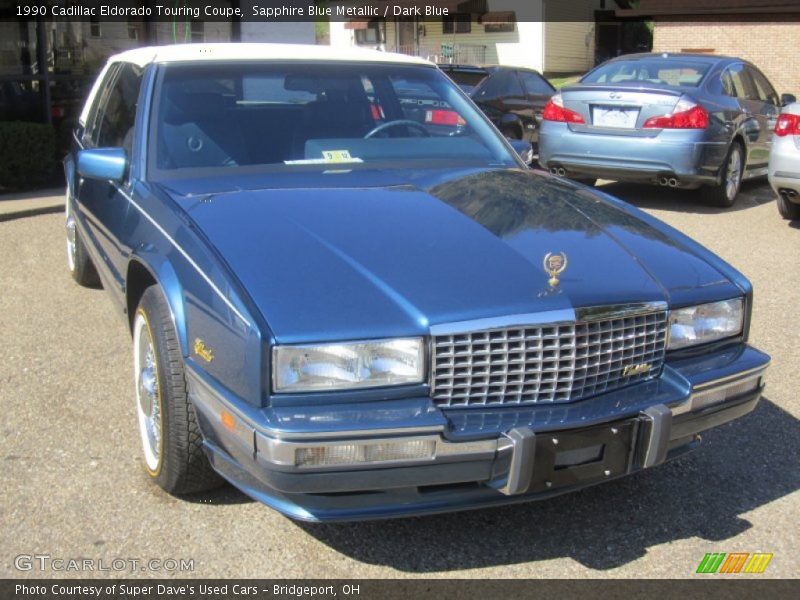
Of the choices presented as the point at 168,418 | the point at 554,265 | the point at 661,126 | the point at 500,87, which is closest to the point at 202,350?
the point at 168,418

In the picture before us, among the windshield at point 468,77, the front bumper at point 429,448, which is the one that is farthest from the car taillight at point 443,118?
the windshield at point 468,77

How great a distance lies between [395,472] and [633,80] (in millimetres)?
8574

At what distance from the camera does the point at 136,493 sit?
371cm

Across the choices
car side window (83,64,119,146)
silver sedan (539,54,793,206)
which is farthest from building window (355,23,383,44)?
car side window (83,64,119,146)

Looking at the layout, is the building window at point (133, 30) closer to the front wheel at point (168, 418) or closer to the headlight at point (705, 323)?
the front wheel at point (168, 418)

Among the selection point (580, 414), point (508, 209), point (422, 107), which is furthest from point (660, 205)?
point (580, 414)

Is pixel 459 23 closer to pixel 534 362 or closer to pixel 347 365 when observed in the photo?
pixel 534 362

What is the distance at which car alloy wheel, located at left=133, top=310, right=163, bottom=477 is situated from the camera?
145 inches

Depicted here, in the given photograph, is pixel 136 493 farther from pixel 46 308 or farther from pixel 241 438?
pixel 46 308

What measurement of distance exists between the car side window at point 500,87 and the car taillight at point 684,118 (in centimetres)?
367

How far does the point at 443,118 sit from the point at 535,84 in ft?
31.8

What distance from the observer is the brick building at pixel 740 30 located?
79.4ft

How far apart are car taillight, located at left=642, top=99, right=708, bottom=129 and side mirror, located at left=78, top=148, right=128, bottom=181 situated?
6703 millimetres

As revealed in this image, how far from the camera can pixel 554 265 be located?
3242mm
